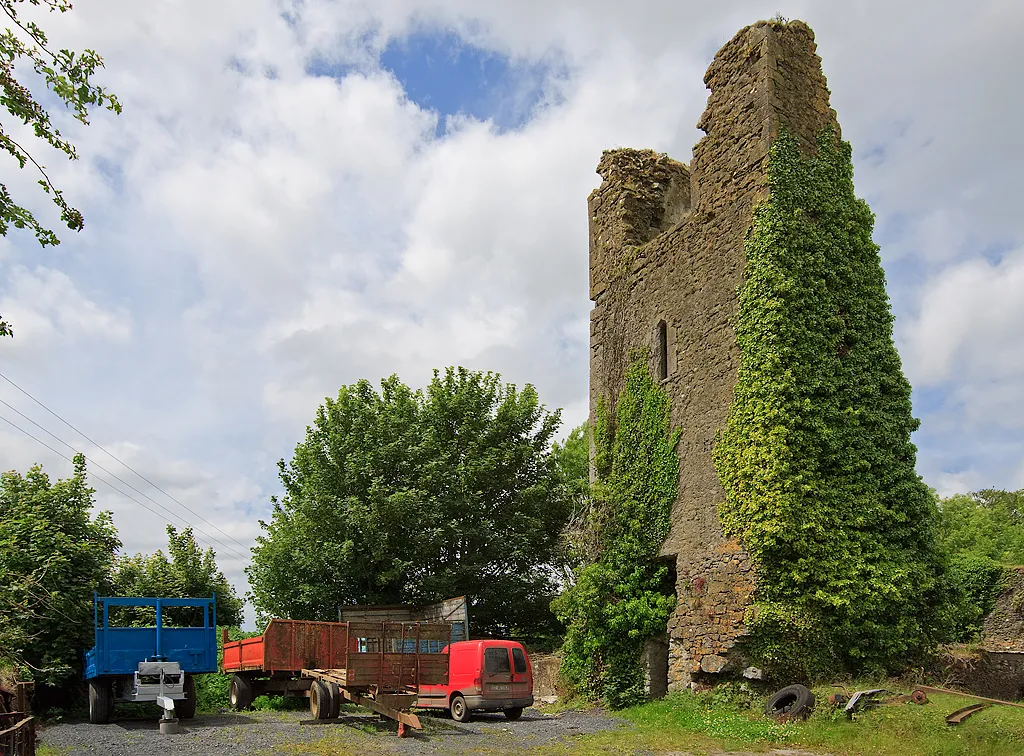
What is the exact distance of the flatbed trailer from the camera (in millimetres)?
14289

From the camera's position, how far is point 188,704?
50.6 feet

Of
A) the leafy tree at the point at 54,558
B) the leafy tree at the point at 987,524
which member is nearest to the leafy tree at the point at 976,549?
the leafy tree at the point at 987,524

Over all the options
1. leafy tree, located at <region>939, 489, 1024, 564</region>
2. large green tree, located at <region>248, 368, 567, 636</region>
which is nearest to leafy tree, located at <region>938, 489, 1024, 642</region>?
leafy tree, located at <region>939, 489, 1024, 564</region>

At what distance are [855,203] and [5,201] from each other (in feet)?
47.9

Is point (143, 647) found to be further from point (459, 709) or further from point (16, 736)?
point (16, 736)

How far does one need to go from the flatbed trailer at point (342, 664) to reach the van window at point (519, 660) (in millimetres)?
1376

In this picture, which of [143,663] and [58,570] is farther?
[58,570]

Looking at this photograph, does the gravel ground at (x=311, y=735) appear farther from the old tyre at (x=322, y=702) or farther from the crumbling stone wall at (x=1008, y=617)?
the crumbling stone wall at (x=1008, y=617)

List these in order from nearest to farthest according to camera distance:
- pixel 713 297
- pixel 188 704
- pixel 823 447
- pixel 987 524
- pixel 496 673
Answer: pixel 823 447
pixel 188 704
pixel 496 673
pixel 713 297
pixel 987 524

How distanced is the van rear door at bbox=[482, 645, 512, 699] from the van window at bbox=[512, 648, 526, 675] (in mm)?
210

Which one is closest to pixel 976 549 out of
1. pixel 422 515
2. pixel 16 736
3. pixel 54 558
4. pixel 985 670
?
pixel 985 670

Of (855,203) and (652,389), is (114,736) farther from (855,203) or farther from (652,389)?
(855,203)

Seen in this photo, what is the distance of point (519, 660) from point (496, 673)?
64cm

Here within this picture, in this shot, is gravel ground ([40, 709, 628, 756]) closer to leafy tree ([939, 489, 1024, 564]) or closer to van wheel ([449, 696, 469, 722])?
van wheel ([449, 696, 469, 722])
